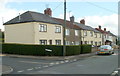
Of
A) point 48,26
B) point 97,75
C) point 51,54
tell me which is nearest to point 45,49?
point 51,54

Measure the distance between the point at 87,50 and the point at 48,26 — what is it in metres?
8.33

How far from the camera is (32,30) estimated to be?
26750mm

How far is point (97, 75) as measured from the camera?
9391 millimetres

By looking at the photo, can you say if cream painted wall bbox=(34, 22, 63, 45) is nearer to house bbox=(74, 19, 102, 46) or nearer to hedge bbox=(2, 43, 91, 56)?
hedge bbox=(2, 43, 91, 56)

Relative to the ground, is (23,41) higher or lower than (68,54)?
higher

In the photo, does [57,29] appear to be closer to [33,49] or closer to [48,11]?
[48,11]

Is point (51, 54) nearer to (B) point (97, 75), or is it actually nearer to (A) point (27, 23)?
(A) point (27, 23)

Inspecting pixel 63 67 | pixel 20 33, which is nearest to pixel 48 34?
pixel 20 33

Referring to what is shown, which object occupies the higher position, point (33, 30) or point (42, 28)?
point (42, 28)

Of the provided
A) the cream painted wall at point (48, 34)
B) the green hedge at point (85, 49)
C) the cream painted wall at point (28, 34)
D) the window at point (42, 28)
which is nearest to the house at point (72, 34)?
the cream painted wall at point (48, 34)

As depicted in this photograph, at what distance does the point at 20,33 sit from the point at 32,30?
3.04 m

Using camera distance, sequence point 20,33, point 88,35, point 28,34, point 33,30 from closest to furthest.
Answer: point 33,30
point 28,34
point 20,33
point 88,35

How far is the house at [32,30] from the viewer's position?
88.3ft

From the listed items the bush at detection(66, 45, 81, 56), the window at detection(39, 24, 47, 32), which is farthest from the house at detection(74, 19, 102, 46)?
the bush at detection(66, 45, 81, 56)
